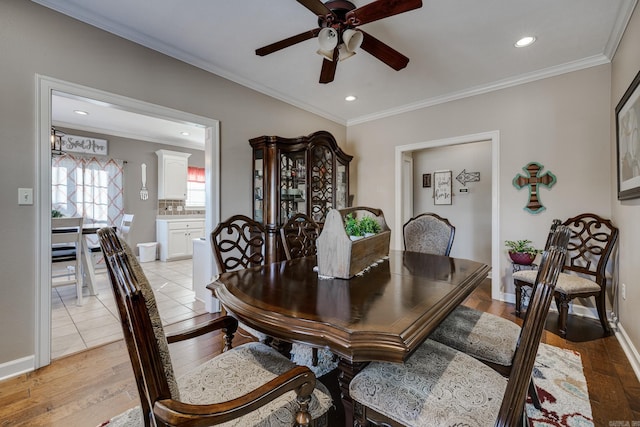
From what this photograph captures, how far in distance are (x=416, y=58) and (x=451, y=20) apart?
A: 1.92 ft

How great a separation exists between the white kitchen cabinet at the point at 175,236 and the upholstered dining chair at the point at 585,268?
572 centimetres

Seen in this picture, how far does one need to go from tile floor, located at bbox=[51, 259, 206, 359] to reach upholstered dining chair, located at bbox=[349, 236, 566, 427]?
2420mm

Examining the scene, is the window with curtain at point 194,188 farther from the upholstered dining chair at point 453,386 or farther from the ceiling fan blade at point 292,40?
the upholstered dining chair at point 453,386

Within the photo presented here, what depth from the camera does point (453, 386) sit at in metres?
1.00

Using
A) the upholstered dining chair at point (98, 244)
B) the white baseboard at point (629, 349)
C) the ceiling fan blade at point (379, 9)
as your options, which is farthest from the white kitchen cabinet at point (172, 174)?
the white baseboard at point (629, 349)

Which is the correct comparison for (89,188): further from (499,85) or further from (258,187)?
(499,85)

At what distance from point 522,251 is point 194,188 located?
246 inches

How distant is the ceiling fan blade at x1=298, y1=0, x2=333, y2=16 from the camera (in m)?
1.60

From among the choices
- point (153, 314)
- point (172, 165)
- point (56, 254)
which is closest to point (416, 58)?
point (153, 314)

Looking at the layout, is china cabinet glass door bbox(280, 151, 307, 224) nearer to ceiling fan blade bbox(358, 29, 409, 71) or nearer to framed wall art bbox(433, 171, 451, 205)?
ceiling fan blade bbox(358, 29, 409, 71)

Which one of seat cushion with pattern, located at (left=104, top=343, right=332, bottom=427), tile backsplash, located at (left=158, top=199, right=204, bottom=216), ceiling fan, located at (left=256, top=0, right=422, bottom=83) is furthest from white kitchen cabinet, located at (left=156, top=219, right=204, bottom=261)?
seat cushion with pattern, located at (left=104, top=343, right=332, bottom=427)

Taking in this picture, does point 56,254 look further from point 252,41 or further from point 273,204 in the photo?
point 252,41

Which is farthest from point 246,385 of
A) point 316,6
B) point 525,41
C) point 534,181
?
point 534,181

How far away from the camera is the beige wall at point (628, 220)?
2.00 meters
